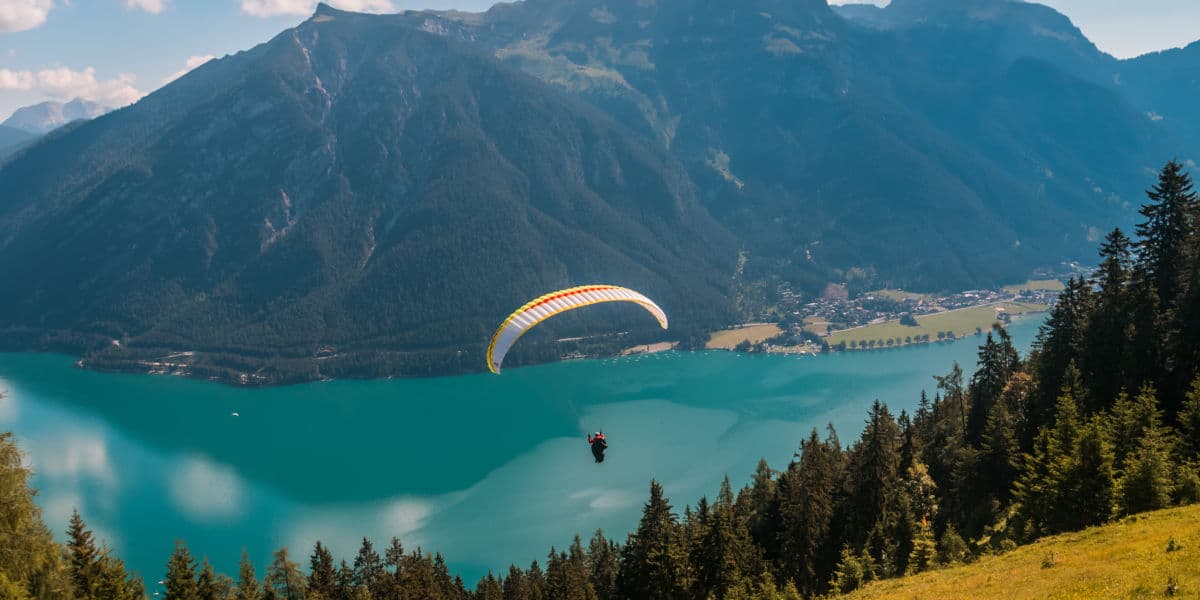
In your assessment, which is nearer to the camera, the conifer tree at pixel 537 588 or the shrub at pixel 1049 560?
the shrub at pixel 1049 560

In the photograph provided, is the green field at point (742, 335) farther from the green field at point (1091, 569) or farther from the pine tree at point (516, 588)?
the green field at point (1091, 569)

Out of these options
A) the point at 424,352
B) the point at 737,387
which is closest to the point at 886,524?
the point at 737,387

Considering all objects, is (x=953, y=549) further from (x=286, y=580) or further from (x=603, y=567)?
(x=286, y=580)

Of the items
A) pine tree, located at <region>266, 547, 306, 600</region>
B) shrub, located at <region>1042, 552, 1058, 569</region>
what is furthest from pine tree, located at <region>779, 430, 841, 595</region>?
pine tree, located at <region>266, 547, 306, 600</region>

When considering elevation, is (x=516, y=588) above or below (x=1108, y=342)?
below

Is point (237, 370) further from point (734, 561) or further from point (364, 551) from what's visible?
point (734, 561)

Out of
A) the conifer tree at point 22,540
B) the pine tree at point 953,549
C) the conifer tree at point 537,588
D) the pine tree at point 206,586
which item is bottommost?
the conifer tree at point 537,588

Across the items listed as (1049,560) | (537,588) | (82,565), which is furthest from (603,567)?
(1049,560)

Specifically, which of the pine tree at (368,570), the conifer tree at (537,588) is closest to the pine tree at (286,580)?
the pine tree at (368,570)
